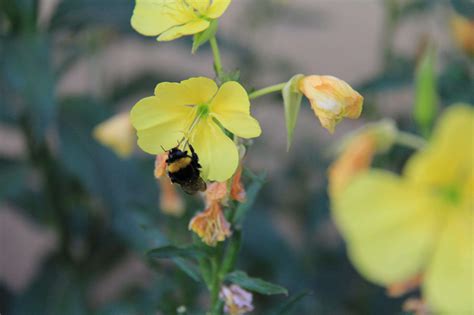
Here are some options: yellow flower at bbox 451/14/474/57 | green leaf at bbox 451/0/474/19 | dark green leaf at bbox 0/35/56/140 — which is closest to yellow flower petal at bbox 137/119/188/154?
dark green leaf at bbox 0/35/56/140

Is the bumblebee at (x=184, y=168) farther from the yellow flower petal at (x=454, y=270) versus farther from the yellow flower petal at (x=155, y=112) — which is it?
the yellow flower petal at (x=454, y=270)

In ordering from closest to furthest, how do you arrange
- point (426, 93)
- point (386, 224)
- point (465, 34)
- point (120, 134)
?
point (386, 224), point (426, 93), point (120, 134), point (465, 34)

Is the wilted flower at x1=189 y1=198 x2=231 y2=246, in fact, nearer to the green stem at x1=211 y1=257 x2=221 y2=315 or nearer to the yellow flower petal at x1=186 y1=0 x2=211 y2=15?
the green stem at x1=211 y1=257 x2=221 y2=315

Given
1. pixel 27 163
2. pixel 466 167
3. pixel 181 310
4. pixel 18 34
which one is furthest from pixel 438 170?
pixel 27 163

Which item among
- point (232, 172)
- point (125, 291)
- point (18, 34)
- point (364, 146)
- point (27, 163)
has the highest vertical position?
point (232, 172)

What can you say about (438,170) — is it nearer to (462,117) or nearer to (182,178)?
(462,117)

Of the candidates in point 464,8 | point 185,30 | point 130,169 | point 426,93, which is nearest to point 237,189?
point 185,30

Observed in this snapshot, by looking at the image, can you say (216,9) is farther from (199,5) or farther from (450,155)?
(450,155)
